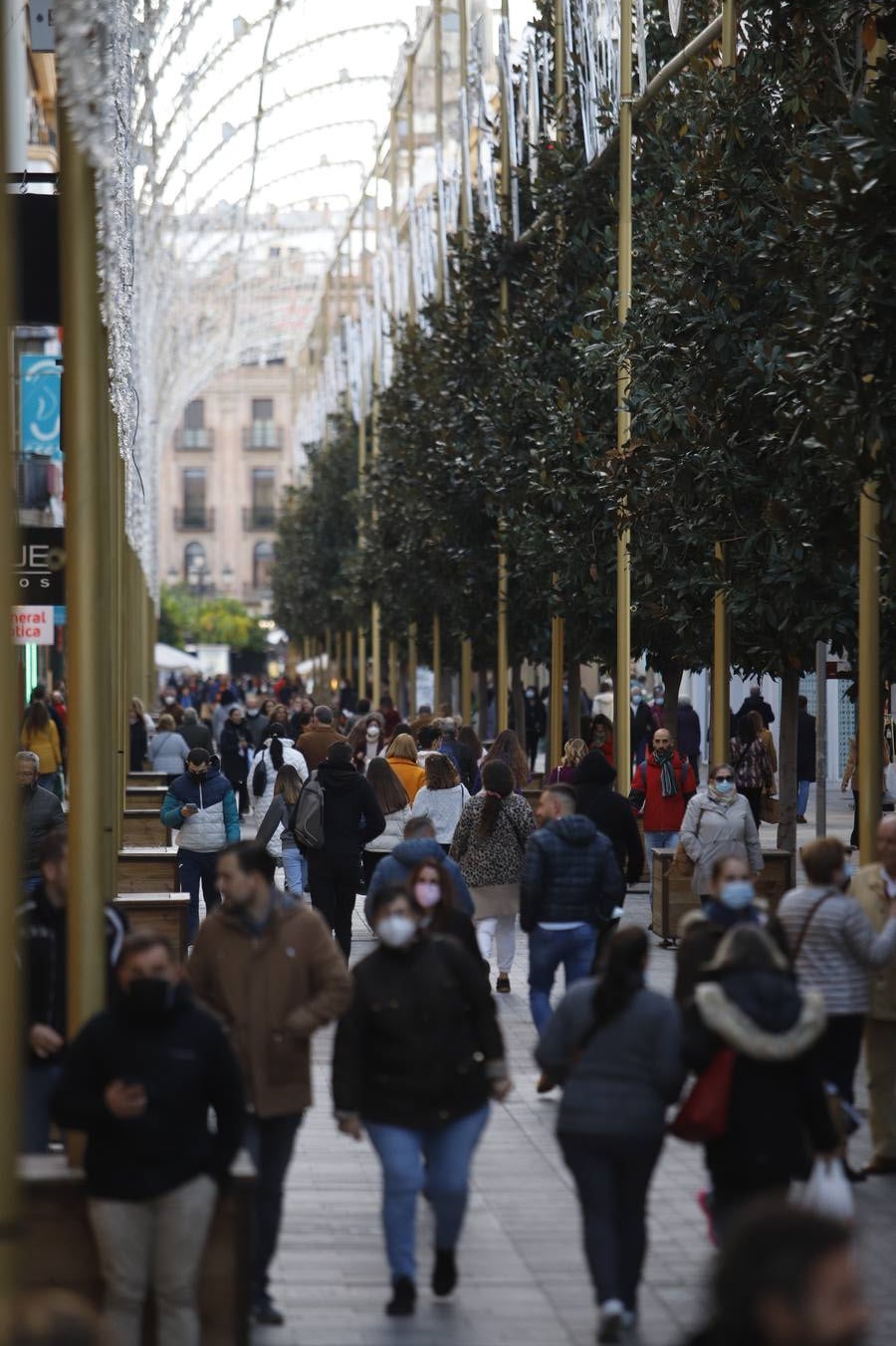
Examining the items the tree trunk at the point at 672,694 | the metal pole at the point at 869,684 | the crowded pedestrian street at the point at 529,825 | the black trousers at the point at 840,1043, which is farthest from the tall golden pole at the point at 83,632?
the tree trunk at the point at 672,694

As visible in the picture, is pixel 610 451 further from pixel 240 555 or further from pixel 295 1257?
pixel 240 555

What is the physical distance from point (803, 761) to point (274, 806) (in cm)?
1513

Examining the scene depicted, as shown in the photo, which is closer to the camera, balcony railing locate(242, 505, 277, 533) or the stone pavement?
the stone pavement

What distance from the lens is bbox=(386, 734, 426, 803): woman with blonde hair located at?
21422 millimetres

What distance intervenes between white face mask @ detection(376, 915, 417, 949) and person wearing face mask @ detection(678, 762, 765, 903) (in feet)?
28.9

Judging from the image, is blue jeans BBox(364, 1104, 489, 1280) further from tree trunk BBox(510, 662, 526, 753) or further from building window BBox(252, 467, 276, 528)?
building window BBox(252, 467, 276, 528)

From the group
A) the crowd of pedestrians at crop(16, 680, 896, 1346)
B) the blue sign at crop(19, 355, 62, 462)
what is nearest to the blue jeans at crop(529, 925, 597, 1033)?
the crowd of pedestrians at crop(16, 680, 896, 1346)

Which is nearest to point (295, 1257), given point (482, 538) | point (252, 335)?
point (482, 538)

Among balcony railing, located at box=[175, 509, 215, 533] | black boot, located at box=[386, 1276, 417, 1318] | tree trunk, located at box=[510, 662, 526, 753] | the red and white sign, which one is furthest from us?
balcony railing, located at box=[175, 509, 215, 533]

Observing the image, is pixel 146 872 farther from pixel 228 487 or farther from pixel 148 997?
pixel 228 487

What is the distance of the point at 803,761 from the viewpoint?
108 ft

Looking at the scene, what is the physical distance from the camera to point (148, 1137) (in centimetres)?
744

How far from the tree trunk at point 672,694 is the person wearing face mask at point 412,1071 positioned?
1875 centimetres

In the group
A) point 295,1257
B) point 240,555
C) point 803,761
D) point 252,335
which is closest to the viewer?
point 295,1257
